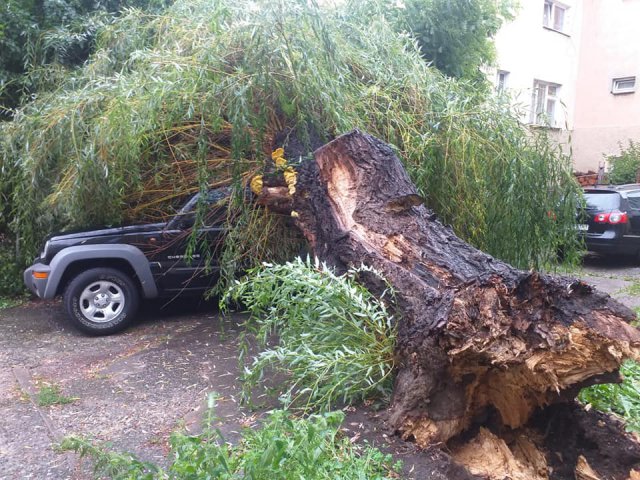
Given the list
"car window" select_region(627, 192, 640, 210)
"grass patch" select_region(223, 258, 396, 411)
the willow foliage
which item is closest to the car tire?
the willow foliage

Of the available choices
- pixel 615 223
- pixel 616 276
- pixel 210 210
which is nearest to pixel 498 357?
pixel 210 210

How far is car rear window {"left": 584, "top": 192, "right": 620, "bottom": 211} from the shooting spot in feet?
37.0

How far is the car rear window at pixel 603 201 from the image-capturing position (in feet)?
37.0

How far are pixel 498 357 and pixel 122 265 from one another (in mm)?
4637

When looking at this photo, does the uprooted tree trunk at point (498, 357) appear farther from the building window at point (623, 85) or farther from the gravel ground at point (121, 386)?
the building window at point (623, 85)

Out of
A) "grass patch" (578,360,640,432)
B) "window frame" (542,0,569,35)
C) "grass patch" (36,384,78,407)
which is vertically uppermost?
"window frame" (542,0,569,35)

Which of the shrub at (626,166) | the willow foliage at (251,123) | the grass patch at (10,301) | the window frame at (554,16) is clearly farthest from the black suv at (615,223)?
the grass patch at (10,301)

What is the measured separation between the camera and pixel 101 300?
6.55 meters

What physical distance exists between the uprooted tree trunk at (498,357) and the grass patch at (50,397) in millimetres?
2634

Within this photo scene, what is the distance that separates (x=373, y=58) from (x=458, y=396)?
4.32m

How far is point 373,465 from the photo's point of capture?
3.46 metres

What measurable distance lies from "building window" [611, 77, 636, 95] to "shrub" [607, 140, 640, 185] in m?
2.07

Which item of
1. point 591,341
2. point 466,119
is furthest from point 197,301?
point 591,341

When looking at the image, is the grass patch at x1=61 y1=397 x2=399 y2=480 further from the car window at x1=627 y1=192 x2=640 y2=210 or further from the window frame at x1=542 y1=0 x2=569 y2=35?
the window frame at x1=542 y1=0 x2=569 y2=35
